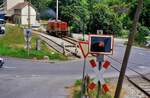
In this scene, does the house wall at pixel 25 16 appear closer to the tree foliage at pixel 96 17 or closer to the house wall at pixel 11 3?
the tree foliage at pixel 96 17

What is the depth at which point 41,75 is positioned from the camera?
127ft

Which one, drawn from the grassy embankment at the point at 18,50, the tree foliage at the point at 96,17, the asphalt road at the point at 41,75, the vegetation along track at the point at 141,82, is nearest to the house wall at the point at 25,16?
the tree foliage at the point at 96,17

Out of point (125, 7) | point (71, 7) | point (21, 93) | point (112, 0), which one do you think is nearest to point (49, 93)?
point (21, 93)

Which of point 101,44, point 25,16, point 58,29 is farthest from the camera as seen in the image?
point 25,16

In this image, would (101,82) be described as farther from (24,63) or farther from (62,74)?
(24,63)

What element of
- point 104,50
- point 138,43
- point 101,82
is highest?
point 104,50

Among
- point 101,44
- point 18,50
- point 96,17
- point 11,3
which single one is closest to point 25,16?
point 11,3

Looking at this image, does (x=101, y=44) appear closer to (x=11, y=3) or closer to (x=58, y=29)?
(x=58, y=29)

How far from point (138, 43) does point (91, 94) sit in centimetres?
5238

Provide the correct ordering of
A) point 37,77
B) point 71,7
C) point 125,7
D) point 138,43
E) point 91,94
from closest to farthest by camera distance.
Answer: point 91,94 → point 37,77 → point 138,43 → point 71,7 → point 125,7

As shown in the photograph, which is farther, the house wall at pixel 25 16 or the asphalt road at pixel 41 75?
the house wall at pixel 25 16

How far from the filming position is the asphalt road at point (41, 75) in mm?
30156

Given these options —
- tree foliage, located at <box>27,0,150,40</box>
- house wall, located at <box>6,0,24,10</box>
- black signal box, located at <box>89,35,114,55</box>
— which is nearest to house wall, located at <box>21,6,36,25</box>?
tree foliage, located at <box>27,0,150,40</box>

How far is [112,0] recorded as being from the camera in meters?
166
